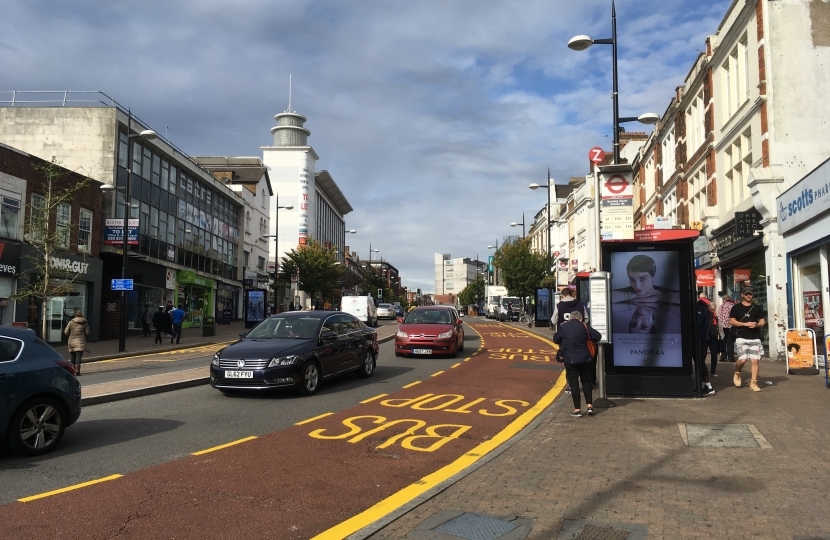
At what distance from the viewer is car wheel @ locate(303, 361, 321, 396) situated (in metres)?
11.1

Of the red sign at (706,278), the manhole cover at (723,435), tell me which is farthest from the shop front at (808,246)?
the manhole cover at (723,435)

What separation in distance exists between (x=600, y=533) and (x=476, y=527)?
33.1 inches

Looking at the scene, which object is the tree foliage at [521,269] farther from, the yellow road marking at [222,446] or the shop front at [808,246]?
the yellow road marking at [222,446]

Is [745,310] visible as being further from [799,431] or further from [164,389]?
[164,389]

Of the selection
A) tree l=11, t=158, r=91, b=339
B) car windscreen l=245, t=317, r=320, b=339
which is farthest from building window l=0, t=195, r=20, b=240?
car windscreen l=245, t=317, r=320, b=339

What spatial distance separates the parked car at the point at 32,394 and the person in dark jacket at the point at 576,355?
20.1 feet

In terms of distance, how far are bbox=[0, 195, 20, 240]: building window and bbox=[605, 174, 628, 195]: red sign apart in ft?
70.9

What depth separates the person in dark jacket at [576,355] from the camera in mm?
8820

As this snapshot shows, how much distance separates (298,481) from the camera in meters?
5.80

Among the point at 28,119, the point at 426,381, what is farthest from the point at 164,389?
the point at 28,119

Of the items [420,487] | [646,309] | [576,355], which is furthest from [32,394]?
[646,309]

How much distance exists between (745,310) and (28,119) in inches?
1290

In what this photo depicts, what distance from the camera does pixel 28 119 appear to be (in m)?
31.4

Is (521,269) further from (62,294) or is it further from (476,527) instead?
(476,527)
